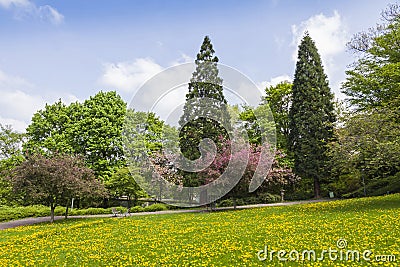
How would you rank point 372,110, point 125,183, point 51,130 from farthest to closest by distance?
1. point 51,130
2. point 125,183
3. point 372,110

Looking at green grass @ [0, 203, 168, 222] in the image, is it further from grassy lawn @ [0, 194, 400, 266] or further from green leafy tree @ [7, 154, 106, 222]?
grassy lawn @ [0, 194, 400, 266]

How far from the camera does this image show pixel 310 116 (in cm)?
3127

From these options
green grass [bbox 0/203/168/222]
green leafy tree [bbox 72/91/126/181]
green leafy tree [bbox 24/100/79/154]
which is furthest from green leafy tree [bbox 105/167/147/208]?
green leafy tree [bbox 24/100/79/154]

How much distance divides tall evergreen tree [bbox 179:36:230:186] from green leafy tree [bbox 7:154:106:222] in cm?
881

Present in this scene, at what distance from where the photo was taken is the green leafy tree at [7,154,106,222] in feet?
63.8

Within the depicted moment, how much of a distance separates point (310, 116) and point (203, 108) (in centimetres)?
1133

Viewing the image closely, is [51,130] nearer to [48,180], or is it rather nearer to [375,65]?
[48,180]

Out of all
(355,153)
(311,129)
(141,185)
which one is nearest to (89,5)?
(355,153)

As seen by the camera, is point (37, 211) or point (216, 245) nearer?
point (216, 245)

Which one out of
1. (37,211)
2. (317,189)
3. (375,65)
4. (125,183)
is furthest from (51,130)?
(375,65)

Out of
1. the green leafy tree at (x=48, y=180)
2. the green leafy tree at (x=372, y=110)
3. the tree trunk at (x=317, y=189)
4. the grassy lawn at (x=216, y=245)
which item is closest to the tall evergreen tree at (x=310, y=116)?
the tree trunk at (x=317, y=189)

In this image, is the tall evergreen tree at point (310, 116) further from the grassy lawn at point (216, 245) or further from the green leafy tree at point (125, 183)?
the grassy lawn at point (216, 245)

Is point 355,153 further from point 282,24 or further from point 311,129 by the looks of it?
point 311,129

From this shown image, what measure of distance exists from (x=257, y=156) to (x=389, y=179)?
12.5 m
